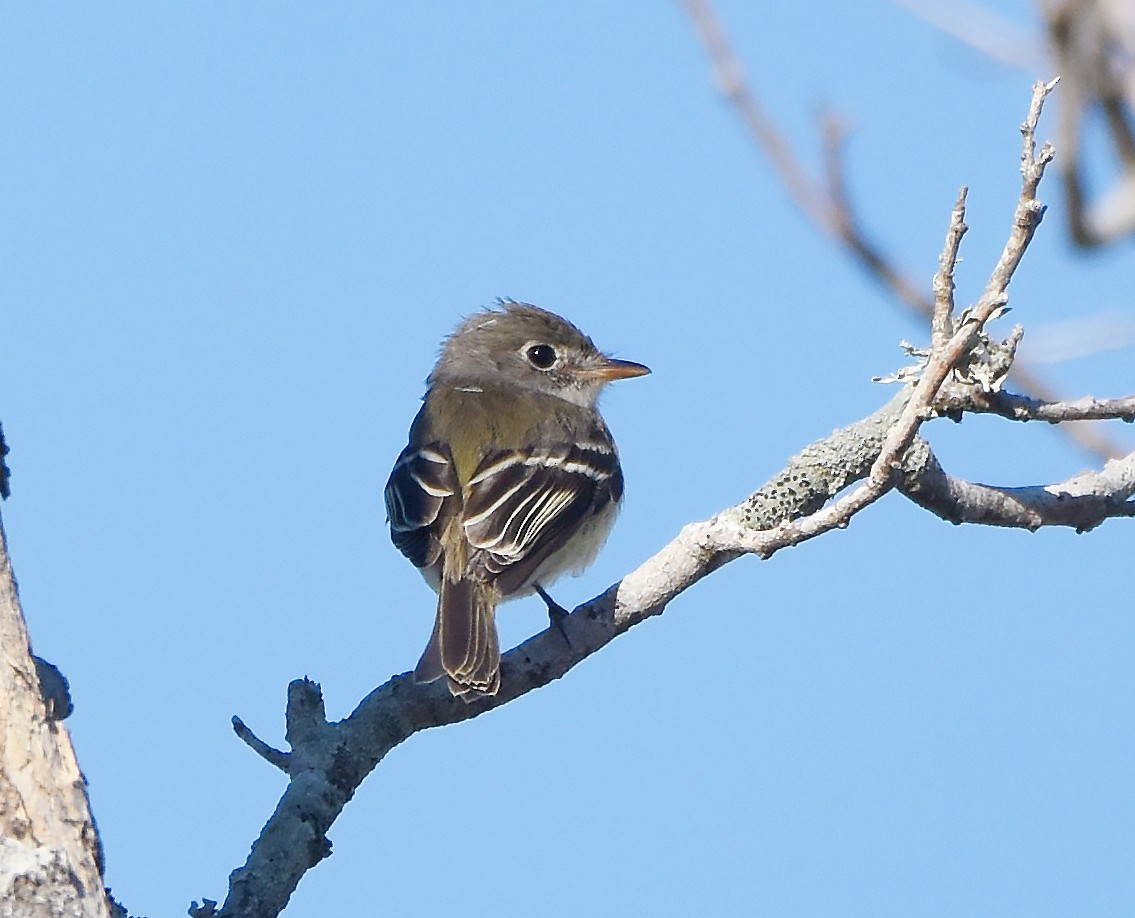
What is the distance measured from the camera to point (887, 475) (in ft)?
14.3

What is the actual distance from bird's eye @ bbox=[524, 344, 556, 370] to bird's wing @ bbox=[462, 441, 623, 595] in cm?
97

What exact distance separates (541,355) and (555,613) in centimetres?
249

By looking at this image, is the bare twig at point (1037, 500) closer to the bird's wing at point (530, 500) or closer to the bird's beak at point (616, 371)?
the bird's wing at point (530, 500)

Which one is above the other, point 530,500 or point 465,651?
point 530,500

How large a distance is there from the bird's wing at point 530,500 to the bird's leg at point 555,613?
0.13 metres

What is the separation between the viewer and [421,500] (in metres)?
6.73

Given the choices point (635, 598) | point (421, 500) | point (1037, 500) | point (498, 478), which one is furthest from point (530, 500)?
point (1037, 500)

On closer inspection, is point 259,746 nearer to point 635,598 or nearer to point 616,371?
point 635,598

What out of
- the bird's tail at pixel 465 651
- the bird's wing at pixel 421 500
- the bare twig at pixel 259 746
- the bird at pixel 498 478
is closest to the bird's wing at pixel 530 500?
the bird at pixel 498 478

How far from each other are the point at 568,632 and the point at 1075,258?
9.73ft

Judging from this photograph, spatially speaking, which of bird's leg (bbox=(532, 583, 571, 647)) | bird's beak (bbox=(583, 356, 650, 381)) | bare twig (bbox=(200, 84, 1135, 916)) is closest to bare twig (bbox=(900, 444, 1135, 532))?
bare twig (bbox=(200, 84, 1135, 916))

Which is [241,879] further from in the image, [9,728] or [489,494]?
[489,494]

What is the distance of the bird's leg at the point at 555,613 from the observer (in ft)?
18.0

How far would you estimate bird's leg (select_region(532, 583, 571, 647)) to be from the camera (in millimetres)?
5500
